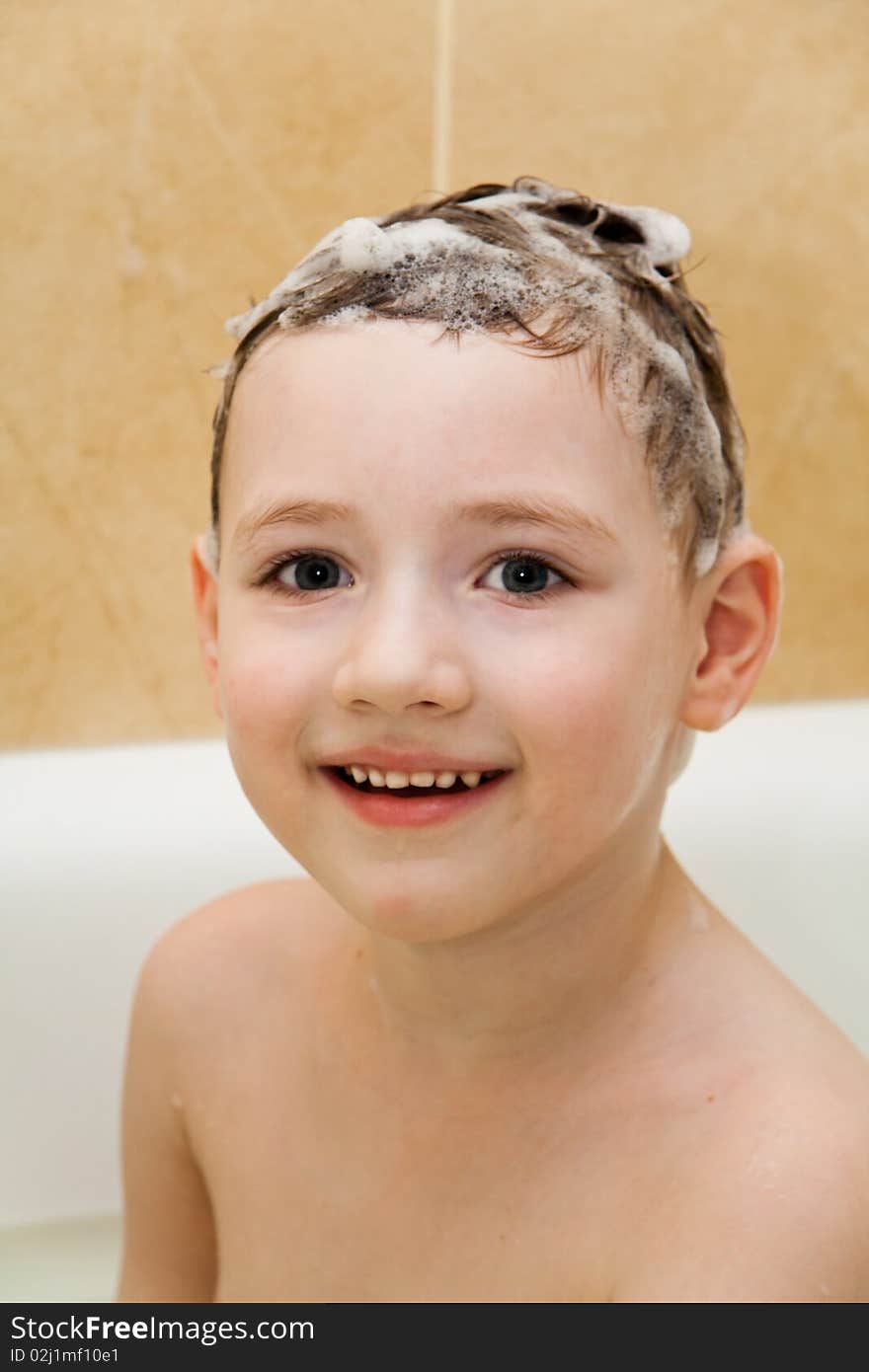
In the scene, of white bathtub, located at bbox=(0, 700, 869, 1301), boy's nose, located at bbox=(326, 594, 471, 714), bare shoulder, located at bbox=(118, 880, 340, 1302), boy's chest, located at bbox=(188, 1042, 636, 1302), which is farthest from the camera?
white bathtub, located at bbox=(0, 700, 869, 1301)

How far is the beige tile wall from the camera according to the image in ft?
→ 4.82

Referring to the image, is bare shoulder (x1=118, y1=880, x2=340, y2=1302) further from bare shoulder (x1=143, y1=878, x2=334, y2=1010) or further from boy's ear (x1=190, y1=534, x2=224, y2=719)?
boy's ear (x1=190, y1=534, x2=224, y2=719)

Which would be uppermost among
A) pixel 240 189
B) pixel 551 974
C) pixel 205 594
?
pixel 240 189

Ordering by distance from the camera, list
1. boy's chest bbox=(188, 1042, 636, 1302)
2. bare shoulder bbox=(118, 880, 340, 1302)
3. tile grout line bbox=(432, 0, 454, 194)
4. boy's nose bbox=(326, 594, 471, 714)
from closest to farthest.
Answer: boy's nose bbox=(326, 594, 471, 714), boy's chest bbox=(188, 1042, 636, 1302), bare shoulder bbox=(118, 880, 340, 1302), tile grout line bbox=(432, 0, 454, 194)

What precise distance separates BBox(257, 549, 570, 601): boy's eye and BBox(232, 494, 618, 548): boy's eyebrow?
2cm

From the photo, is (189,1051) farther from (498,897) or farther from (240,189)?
(240,189)

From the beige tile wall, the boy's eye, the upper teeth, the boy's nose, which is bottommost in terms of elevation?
the upper teeth

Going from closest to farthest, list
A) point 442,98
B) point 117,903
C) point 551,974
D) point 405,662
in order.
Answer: point 405,662 → point 551,974 → point 117,903 → point 442,98

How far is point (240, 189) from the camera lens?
1.51 meters

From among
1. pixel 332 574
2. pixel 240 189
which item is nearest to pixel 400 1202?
pixel 332 574

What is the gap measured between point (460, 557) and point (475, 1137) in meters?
0.38

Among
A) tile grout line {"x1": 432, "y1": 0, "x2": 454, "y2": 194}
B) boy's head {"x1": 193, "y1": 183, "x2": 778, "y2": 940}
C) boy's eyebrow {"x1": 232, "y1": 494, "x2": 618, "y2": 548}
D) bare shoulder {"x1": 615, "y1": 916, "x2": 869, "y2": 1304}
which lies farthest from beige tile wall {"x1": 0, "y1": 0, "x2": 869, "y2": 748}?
bare shoulder {"x1": 615, "y1": 916, "x2": 869, "y2": 1304}

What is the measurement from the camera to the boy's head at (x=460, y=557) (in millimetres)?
752

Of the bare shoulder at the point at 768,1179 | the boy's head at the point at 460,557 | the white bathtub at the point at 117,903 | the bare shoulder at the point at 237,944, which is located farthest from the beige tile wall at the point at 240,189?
the bare shoulder at the point at 768,1179
